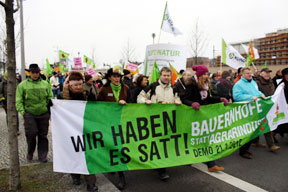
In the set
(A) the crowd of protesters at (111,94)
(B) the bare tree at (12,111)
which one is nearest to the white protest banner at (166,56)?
(A) the crowd of protesters at (111,94)

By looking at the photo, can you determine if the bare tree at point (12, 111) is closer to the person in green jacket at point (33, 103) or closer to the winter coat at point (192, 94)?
the person in green jacket at point (33, 103)

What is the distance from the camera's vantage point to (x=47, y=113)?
14.4 feet

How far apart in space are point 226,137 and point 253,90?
144 centimetres

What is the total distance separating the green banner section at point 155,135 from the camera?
3246 mm

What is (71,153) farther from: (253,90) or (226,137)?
(253,90)

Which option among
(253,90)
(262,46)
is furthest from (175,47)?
(262,46)

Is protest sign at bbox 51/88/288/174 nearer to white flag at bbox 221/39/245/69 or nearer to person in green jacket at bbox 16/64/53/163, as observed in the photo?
person in green jacket at bbox 16/64/53/163

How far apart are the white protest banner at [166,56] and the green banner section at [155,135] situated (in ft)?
10.1

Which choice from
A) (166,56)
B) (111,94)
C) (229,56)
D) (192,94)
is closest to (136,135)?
(111,94)

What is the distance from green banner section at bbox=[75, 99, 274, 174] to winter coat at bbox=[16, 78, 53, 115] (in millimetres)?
1475

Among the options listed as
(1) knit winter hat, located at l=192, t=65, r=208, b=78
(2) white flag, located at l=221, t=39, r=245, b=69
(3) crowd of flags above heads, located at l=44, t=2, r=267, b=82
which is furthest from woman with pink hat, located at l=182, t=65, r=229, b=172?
(2) white flag, located at l=221, t=39, r=245, b=69

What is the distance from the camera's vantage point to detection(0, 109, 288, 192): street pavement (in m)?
3.43

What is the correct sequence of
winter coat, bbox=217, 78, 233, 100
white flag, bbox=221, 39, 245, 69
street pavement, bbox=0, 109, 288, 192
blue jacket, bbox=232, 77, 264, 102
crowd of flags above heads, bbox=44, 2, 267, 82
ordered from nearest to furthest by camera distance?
1. street pavement, bbox=0, 109, 288, 192
2. blue jacket, bbox=232, 77, 264, 102
3. crowd of flags above heads, bbox=44, 2, 267, 82
4. winter coat, bbox=217, 78, 233, 100
5. white flag, bbox=221, 39, 245, 69

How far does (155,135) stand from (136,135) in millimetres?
327
